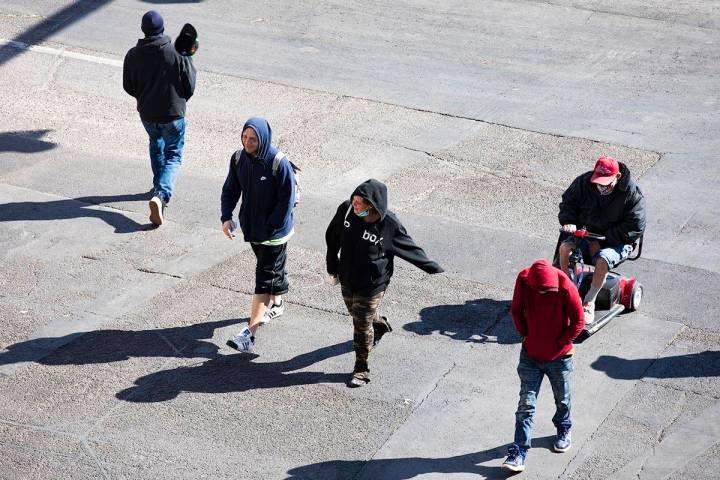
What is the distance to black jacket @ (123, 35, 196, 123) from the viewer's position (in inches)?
439

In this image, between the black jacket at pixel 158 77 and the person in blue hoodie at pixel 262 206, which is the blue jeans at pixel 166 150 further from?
the person in blue hoodie at pixel 262 206

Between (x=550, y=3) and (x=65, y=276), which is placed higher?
(x=550, y=3)

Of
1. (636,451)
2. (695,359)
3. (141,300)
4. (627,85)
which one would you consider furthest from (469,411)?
(627,85)

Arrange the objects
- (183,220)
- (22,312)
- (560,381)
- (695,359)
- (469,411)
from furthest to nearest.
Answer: (183,220) → (22,312) → (695,359) → (469,411) → (560,381)

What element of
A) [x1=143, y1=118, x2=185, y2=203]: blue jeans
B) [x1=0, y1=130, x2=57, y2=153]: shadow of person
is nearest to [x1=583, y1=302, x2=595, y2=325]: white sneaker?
[x1=143, y1=118, x2=185, y2=203]: blue jeans

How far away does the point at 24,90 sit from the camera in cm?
1471

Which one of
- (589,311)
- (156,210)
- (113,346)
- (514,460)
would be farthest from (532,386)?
(156,210)

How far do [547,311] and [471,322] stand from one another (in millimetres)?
2258

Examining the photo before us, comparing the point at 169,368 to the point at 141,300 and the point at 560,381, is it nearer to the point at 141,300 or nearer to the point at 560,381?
the point at 141,300

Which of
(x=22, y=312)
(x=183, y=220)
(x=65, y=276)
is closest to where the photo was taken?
(x=22, y=312)

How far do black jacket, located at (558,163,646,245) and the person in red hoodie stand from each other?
6.92 ft

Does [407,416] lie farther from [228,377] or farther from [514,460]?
[228,377]

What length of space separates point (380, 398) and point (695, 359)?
267 cm

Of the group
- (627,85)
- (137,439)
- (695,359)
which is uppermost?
(627,85)
